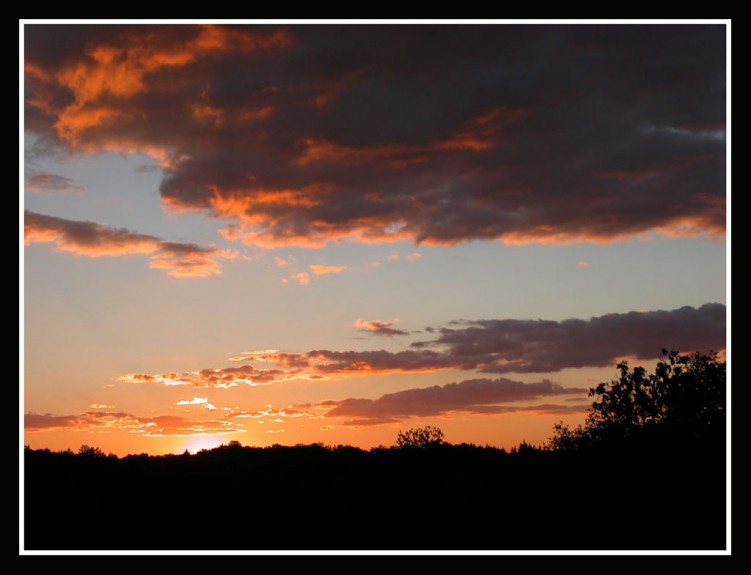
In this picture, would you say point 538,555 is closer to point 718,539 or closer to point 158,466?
point 718,539

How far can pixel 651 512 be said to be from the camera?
3681cm

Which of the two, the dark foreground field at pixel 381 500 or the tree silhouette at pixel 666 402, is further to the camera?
the tree silhouette at pixel 666 402

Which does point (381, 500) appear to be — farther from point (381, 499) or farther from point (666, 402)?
point (666, 402)

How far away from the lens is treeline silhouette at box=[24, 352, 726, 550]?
105ft

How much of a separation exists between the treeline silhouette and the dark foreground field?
0.09 meters

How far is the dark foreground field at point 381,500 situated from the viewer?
32.0 meters

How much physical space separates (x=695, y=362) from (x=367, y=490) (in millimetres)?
37064

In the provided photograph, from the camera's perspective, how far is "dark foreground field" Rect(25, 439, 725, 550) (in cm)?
3200

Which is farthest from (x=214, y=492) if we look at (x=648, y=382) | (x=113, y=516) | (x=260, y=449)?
(x=648, y=382)

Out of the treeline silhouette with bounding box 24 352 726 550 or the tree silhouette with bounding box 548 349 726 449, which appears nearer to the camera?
the treeline silhouette with bounding box 24 352 726 550

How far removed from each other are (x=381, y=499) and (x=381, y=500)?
0.51ft

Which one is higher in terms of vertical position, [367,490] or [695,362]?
[695,362]

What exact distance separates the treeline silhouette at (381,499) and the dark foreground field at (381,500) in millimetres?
90

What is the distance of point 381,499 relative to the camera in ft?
122
